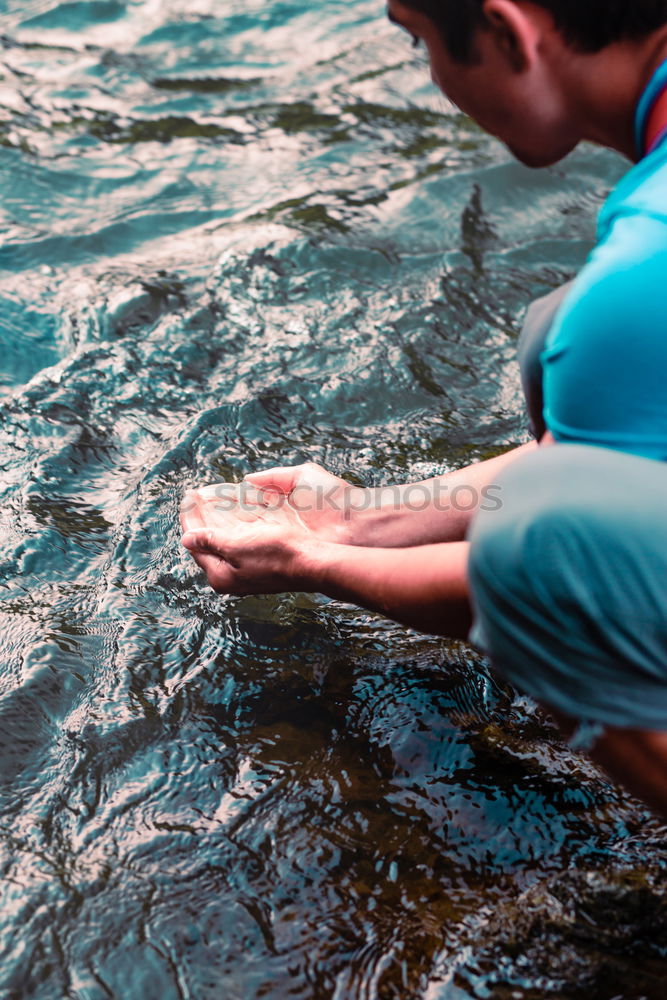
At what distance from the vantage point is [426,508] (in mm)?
2355

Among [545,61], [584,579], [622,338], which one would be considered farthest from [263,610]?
[545,61]

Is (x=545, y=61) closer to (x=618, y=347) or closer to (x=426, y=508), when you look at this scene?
(x=618, y=347)

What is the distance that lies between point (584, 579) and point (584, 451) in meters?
0.20

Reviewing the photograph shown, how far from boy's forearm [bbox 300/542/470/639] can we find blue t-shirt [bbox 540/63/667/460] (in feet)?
1.08

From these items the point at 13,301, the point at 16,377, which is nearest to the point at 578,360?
the point at 16,377

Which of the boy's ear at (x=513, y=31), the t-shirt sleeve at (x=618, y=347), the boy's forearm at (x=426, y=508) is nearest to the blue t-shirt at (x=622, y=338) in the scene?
the t-shirt sleeve at (x=618, y=347)

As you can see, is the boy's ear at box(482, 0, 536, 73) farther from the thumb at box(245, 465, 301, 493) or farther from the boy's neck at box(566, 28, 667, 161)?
the thumb at box(245, 465, 301, 493)

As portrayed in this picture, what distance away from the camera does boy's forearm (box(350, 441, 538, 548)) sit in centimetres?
229

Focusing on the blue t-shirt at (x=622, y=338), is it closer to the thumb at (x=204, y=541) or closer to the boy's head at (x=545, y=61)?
the boy's head at (x=545, y=61)

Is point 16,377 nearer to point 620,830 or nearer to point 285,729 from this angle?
point 285,729

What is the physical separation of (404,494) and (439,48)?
1.04m

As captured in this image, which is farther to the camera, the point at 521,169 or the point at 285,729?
the point at 521,169

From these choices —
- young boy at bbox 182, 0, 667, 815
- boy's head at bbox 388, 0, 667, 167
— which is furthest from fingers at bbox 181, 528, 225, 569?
boy's head at bbox 388, 0, 667, 167

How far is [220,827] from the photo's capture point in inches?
73.4
